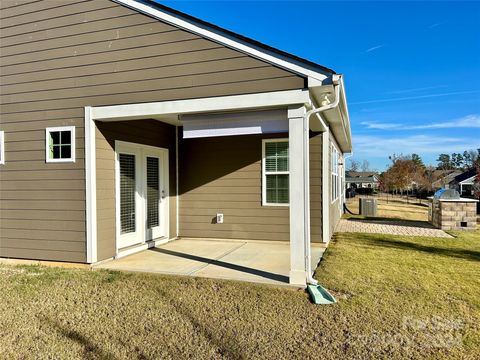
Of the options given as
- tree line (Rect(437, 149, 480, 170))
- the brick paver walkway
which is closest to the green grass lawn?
the brick paver walkway

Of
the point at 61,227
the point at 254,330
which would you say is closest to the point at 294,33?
the point at 61,227

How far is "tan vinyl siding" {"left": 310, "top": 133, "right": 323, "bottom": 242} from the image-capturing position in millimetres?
7129

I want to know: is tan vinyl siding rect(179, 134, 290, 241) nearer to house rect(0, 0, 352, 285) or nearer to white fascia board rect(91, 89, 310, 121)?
house rect(0, 0, 352, 285)

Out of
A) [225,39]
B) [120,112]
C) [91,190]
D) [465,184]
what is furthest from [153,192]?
[465,184]

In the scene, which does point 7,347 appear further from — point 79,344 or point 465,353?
point 465,353

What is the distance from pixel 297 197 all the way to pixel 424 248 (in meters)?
4.32

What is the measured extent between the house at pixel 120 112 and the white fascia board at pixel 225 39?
0.01 metres

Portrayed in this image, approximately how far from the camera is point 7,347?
285cm

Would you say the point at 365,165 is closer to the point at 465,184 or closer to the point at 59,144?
the point at 465,184

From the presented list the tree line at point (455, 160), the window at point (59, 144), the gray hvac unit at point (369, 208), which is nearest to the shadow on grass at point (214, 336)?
the window at point (59, 144)

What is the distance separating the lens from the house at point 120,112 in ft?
14.8

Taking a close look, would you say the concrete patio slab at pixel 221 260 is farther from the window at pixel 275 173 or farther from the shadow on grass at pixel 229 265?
the window at pixel 275 173

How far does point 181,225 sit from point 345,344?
5604 mm

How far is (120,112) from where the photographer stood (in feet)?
17.3
